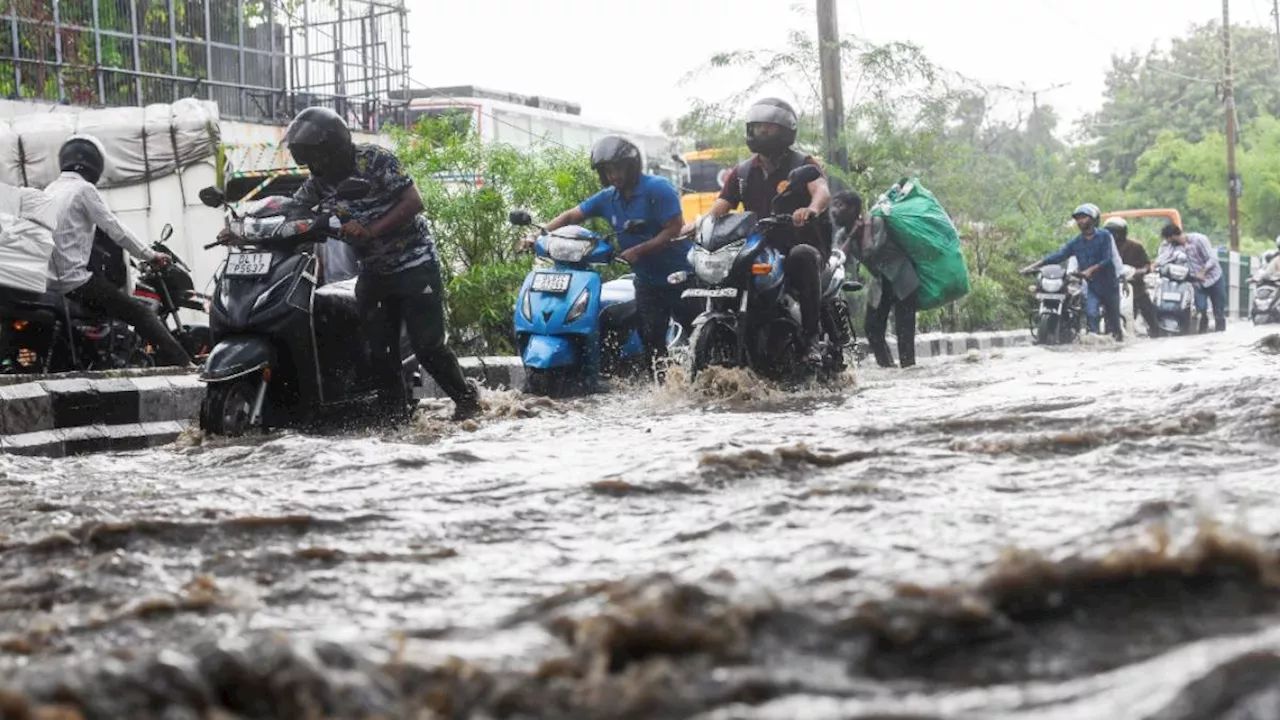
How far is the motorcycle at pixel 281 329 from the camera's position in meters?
6.51

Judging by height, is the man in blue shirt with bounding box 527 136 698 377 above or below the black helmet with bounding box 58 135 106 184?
below

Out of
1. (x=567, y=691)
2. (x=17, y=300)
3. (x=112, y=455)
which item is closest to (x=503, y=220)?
(x=17, y=300)

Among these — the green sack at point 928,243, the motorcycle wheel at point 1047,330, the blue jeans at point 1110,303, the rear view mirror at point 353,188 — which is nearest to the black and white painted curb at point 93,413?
the rear view mirror at point 353,188

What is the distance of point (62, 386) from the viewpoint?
24.2 feet

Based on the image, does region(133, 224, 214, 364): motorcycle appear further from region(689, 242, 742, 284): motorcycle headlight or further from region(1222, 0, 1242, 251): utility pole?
region(1222, 0, 1242, 251): utility pole

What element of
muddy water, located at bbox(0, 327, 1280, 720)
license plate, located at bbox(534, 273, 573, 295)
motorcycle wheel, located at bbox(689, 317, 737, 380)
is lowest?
muddy water, located at bbox(0, 327, 1280, 720)

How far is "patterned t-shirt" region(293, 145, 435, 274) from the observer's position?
7.05 m

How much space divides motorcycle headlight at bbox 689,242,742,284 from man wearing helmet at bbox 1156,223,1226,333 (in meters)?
13.5

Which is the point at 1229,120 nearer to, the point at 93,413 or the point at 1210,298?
the point at 1210,298

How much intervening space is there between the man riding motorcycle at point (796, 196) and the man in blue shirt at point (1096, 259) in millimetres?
8106

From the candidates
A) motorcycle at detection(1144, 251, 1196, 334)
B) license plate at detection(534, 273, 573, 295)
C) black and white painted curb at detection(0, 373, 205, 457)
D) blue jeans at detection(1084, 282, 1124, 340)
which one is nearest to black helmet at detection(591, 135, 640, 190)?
license plate at detection(534, 273, 573, 295)

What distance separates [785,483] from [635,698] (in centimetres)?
222

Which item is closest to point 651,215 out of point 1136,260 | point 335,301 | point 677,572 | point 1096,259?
point 335,301

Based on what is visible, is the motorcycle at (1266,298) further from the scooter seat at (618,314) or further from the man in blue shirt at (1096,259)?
the scooter seat at (618,314)
